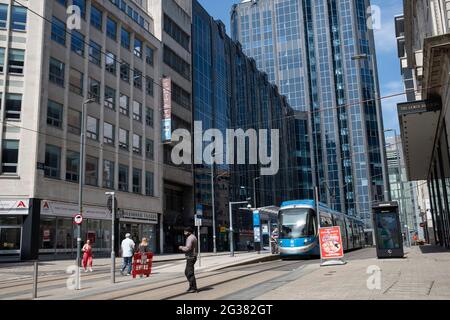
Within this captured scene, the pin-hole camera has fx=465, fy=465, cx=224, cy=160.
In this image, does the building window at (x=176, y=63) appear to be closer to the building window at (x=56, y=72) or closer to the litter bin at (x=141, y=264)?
the building window at (x=56, y=72)

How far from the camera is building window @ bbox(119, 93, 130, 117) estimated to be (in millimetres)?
43469

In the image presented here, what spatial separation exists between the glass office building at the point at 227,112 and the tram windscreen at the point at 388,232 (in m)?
35.0

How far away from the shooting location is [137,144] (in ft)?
149

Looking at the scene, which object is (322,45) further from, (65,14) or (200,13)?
(65,14)

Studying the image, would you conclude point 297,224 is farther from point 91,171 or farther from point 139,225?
point 139,225

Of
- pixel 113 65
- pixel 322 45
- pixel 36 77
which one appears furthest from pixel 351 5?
pixel 36 77

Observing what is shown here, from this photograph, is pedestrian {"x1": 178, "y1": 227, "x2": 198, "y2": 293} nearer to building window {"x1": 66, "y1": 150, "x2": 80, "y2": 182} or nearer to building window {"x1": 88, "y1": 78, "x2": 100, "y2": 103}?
building window {"x1": 66, "y1": 150, "x2": 80, "y2": 182}

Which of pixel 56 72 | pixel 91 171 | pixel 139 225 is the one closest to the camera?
pixel 56 72

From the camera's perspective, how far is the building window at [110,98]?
Result: 136ft

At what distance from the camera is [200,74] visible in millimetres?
60688

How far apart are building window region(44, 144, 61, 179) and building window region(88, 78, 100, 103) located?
6.75m

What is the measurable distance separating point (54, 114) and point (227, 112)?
3823cm

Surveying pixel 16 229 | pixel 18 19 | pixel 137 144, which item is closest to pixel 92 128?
pixel 137 144

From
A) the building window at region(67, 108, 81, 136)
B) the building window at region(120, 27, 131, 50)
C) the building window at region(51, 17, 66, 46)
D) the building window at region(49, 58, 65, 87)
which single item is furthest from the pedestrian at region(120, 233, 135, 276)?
the building window at region(120, 27, 131, 50)
